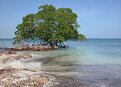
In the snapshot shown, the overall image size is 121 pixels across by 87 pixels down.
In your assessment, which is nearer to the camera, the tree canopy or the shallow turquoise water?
the shallow turquoise water

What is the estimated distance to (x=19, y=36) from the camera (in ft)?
158

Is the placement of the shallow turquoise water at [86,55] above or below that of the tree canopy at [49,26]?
below

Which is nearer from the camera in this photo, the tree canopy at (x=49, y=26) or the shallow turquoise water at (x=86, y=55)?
the shallow turquoise water at (x=86, y=55)

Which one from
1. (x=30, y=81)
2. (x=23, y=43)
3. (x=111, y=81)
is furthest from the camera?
(x=23, y=43)

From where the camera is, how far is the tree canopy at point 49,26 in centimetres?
4566

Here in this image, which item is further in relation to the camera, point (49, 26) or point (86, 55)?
point (49, 26)

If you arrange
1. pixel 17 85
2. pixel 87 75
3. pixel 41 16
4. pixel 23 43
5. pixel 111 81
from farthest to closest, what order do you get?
pixel 23 43, pixel 41 16, pixel 87 75, pixel 111 81, pixel 17 85

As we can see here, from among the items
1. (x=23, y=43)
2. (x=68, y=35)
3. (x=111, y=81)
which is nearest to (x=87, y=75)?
(x=111, y=81)

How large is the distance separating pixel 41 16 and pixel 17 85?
33209 millimetres

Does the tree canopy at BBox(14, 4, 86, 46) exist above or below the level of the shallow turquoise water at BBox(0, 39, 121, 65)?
above

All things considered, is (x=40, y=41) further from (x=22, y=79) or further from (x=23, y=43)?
(x=22, y=79)

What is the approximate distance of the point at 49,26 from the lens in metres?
45.6

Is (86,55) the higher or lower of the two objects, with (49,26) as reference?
lower

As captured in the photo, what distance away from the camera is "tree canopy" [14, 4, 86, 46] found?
45.7m
